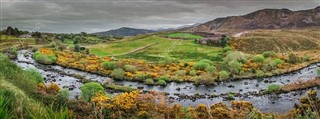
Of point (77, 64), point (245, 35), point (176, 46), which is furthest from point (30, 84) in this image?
point (245, 35)

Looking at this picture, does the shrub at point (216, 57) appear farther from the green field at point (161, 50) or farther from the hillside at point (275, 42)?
the hillside at point (275, 42)

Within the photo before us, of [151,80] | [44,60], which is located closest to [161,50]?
[44,60]

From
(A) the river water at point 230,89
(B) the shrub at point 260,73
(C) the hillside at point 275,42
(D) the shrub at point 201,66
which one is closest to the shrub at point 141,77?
(A) the river water at point 230,89

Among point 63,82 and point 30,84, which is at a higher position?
point 30,84

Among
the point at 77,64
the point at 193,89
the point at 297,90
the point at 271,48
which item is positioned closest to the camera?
the point at 297,90

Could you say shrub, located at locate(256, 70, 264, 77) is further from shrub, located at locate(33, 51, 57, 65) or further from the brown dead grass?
shrub, located at locate(33, 51, 57, 65)

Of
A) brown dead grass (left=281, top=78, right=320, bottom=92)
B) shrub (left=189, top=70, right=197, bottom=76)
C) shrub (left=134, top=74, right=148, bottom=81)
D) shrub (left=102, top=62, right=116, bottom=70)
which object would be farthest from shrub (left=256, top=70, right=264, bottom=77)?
shrub (left=102, top=62, right=116, bottom=70)

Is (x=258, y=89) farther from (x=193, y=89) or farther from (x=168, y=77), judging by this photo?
(x=168, y=77)

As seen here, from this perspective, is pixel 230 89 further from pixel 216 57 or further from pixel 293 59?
pixel 216 57
